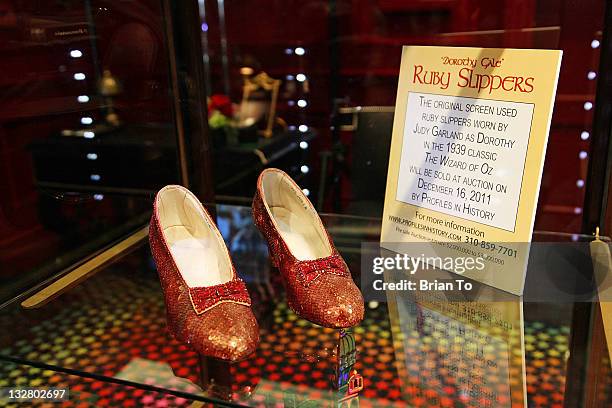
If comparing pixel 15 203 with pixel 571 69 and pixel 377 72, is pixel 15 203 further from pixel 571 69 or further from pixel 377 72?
pixel 571 69

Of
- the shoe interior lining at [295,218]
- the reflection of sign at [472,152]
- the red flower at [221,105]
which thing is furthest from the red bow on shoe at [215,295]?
the red flower at [221,105]

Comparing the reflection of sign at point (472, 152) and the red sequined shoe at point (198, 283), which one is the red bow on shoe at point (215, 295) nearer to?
the red sequined shoe at point (198, 283)

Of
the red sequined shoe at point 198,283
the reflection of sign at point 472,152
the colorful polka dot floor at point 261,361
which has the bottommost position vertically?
the colorful polka dot floor at point 261,361

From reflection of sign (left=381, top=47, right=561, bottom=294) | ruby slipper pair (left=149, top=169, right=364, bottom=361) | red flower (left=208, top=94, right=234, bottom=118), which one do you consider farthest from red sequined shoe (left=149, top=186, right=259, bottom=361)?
red flower (left=208, top=94, right=234, bottom=118)

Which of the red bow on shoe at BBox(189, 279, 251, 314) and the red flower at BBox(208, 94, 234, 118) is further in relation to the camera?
the red flower at BBox(208, 94, 234, 118)

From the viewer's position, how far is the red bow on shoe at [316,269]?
63cm

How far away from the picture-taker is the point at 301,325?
2.16 feet

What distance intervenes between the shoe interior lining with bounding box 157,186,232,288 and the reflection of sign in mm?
232

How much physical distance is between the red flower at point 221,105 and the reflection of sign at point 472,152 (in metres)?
0.46

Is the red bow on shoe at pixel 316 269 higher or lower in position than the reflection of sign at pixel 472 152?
lower

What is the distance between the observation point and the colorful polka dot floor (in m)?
0.57

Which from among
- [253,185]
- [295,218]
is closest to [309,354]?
[295,218]

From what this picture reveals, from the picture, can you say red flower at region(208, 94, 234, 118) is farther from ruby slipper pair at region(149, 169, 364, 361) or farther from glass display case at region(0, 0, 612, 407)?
→ ruby slipper pair at region(149, 169, 364, 361)

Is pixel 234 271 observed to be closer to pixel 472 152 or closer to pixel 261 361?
pixel 261 361
